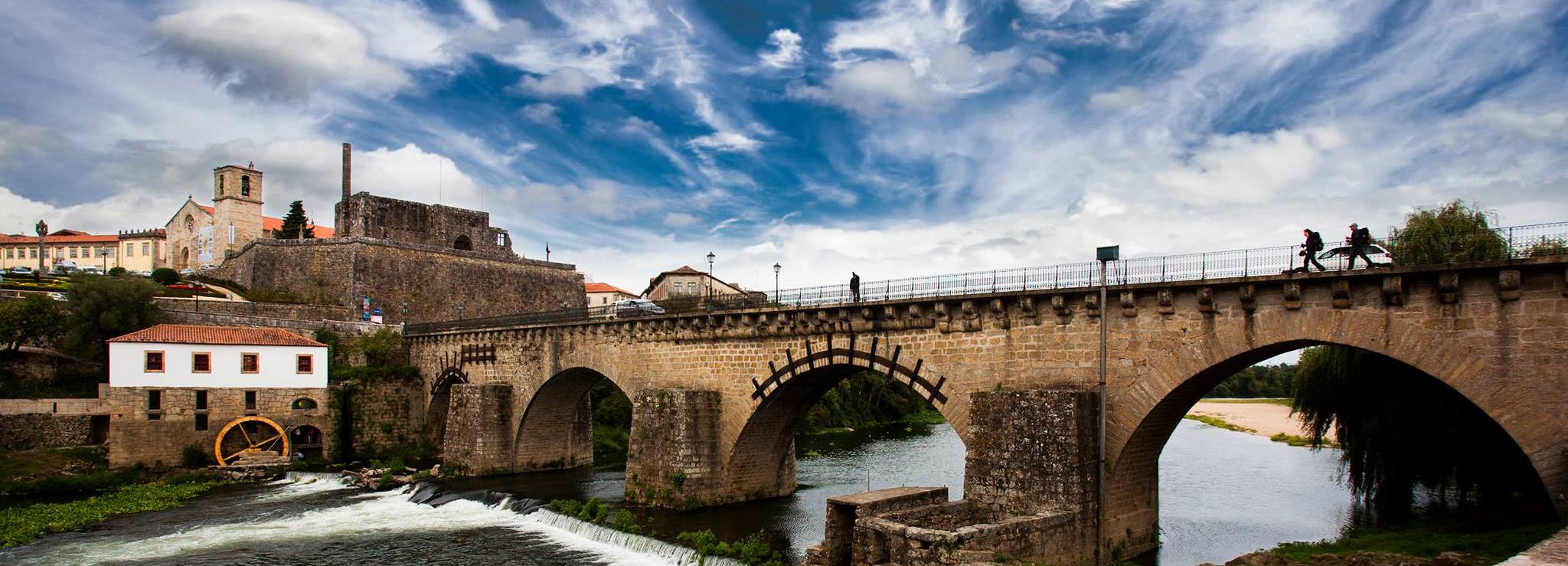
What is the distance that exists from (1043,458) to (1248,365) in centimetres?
407

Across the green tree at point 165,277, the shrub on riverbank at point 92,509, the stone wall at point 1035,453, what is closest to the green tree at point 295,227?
the green tree at point 165,277

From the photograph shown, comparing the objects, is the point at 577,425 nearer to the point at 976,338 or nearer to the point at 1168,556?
the point at 976,338

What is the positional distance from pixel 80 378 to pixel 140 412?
6282 millimetres

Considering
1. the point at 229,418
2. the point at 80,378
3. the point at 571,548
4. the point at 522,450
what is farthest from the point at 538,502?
the point at 80,378

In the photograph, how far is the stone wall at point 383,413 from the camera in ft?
124

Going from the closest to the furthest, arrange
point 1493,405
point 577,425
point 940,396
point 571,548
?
1. point 1493,405
2. point 940,396
3. point 571,548
4. point 577,425

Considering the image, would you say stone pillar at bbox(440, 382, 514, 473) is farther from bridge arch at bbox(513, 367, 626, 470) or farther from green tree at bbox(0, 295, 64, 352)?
green tree at bbox(0, 295, 64, 352)

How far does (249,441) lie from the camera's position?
117 ft

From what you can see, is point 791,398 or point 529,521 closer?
point 529,521

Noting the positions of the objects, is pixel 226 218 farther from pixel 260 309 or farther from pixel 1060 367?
pixel 1060 367

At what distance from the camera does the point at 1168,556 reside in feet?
60.7

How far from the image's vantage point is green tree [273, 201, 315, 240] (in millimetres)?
67188

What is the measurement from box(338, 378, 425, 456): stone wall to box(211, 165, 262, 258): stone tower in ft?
123

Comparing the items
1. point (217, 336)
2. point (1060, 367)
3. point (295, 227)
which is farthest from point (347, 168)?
point (1060, 367)
